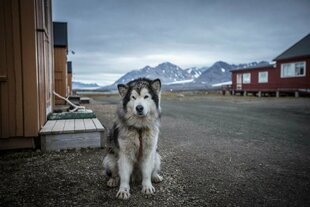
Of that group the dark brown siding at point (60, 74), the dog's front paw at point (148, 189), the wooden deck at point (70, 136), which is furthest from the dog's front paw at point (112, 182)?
the dark brown siding at point (60, 74)

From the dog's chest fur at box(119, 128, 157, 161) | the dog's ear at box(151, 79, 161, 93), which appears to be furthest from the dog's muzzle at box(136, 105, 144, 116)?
the dog's ear at box(151, 79, 161, 93)

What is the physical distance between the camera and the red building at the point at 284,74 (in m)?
22.4

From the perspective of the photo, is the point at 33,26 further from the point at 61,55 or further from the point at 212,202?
the point at 61,55

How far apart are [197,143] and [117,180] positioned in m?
2.76

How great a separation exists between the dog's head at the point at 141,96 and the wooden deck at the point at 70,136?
6.18ft

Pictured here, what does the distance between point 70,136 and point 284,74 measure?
85.4ft

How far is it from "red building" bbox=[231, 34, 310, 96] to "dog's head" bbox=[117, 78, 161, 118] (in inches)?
932

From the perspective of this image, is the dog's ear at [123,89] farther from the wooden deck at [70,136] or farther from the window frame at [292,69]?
the window frame at [292,69]

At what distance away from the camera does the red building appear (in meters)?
22.4

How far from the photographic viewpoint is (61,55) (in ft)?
38.9

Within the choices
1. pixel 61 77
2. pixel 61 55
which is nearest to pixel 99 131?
pixel 61 77

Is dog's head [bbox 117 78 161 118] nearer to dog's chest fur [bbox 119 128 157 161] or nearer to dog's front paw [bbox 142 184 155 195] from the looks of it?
dog's chest fur [bbox 119 128 157 161]

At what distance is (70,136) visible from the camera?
14.5 feet

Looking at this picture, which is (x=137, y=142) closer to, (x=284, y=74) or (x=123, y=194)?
(x=123, y=194)
